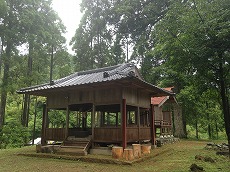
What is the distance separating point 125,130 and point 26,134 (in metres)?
12.4

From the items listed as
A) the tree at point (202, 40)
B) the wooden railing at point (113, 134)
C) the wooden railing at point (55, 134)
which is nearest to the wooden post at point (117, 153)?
the wooden railing at point (113, 134)

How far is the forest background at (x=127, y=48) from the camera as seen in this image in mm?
8586

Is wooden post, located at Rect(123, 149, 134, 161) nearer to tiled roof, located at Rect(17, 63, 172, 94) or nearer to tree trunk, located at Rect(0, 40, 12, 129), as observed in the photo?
tiled roof, located at Rect(17, 63, 172, 94)

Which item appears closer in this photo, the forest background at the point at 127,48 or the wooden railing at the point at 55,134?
the forest background at the point at 127,48

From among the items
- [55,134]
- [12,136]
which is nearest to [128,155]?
[55,134]

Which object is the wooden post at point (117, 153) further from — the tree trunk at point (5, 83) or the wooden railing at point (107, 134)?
the tree trunk at point (5, 83)

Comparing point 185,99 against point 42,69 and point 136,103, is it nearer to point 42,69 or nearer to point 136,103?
point 136,103

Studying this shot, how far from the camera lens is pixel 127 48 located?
31719 mm

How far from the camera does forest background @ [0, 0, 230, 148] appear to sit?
859cm

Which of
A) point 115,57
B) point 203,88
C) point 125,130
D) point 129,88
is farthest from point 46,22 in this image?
point 203,88

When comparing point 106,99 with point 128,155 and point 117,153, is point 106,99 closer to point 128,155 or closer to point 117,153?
point 117,153

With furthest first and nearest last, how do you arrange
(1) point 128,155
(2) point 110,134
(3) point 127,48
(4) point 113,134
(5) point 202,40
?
1. (3) point 127,48
2. (2) point 110,134
3. (4) point 113,134
4. (1) point 128,155
5. (5) point 202,40

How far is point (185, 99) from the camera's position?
23234 mm

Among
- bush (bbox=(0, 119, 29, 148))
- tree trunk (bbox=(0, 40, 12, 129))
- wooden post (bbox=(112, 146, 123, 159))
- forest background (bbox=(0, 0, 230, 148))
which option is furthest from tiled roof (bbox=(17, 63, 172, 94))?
bush (bbox=(0, 119, 29, 148))
